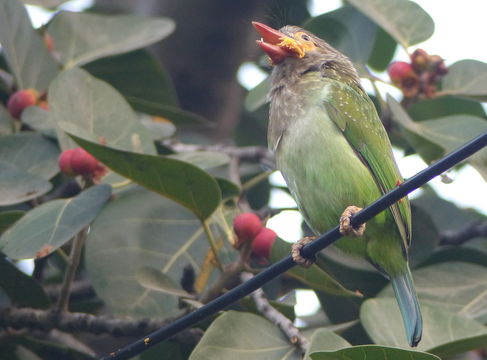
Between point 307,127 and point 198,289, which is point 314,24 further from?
point 198,289

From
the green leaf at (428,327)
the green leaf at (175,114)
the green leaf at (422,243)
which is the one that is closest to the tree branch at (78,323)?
the green leaf at (428,327)

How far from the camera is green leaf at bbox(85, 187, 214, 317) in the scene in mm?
2809

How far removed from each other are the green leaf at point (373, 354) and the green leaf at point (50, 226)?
916 mm

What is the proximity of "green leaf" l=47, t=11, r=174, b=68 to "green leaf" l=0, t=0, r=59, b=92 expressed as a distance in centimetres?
15

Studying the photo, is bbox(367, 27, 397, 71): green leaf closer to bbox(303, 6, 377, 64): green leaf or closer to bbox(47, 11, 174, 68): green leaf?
bbox(303, 6, 377, 64): green leaf

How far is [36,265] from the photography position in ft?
9.54

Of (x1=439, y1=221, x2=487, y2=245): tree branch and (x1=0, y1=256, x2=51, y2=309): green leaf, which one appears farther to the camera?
(x1=439, y1=221, x2=487, y2=245): tree branch

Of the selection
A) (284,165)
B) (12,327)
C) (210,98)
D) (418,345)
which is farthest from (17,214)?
(210,98)

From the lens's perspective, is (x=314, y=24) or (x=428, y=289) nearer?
(x=428, y=289)

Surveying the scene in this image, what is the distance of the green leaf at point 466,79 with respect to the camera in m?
3.31

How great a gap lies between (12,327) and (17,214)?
16.4 inches

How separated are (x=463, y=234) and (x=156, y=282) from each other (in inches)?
57.1

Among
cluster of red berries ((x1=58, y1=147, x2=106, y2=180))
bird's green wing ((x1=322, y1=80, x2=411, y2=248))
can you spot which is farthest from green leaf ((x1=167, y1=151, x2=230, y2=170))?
bird's green wing ((x1=322, y1=80, x2=411, y2=248))

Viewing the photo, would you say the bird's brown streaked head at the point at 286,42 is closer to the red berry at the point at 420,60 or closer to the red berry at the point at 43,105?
the red berry at the point at 420,60
